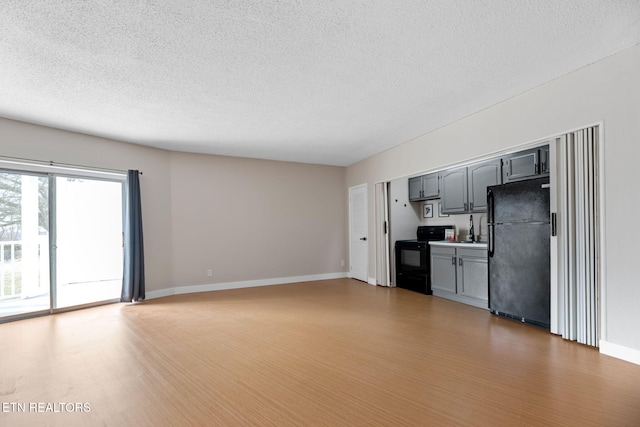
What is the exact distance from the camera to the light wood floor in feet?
6.56

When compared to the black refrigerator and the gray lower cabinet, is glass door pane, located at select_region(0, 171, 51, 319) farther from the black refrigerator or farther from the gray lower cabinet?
the black refrigerator

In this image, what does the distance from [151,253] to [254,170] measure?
2441 mm

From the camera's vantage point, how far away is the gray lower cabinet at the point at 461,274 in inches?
175

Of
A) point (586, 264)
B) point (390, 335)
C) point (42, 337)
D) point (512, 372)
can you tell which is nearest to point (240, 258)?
point (42, 337)

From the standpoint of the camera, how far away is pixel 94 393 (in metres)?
2.29

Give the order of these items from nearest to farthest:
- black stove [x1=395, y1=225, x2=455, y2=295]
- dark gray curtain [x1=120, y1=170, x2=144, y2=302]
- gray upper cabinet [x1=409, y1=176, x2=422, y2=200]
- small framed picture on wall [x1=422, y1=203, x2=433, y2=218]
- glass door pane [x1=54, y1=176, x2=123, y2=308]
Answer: glass door pane [x1=54, y1=176, x2=123, y2=308], dark gray curtain [x1=120, y1=170, x2=144, y2=302], black stove [x1=395, y1=225, x2=455, y2=295], gray upper cabinet [x1=409, y1=176, x2=422, y2=200], small framed picture on wall [x1=422, y1=203, x2=433, y2=218]

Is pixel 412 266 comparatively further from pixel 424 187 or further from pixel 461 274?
pixel 424 187

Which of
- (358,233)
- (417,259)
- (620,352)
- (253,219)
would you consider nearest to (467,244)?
(417,259)

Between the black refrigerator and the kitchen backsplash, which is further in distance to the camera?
the kitchen backsplash

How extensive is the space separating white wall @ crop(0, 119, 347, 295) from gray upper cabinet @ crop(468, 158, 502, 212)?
3.05 m

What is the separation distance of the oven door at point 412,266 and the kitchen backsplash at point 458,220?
71 centimetres

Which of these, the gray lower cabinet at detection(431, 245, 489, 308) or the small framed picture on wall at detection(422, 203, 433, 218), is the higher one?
the small framed picture on wall at detection(422, 203, 433, 218)

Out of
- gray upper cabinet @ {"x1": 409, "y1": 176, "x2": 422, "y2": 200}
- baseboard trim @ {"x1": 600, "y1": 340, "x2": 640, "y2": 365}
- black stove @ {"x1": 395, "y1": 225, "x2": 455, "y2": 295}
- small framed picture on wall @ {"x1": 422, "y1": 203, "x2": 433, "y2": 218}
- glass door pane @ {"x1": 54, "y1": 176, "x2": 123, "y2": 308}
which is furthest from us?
small framed picture on wall @ {"x1": 422, "y1": 203, "x2": 433, "y2": 218}

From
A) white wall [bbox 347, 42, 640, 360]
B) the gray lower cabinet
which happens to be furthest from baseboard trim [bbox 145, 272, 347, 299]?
white wall [bbox 347, 42, 640, 360]
